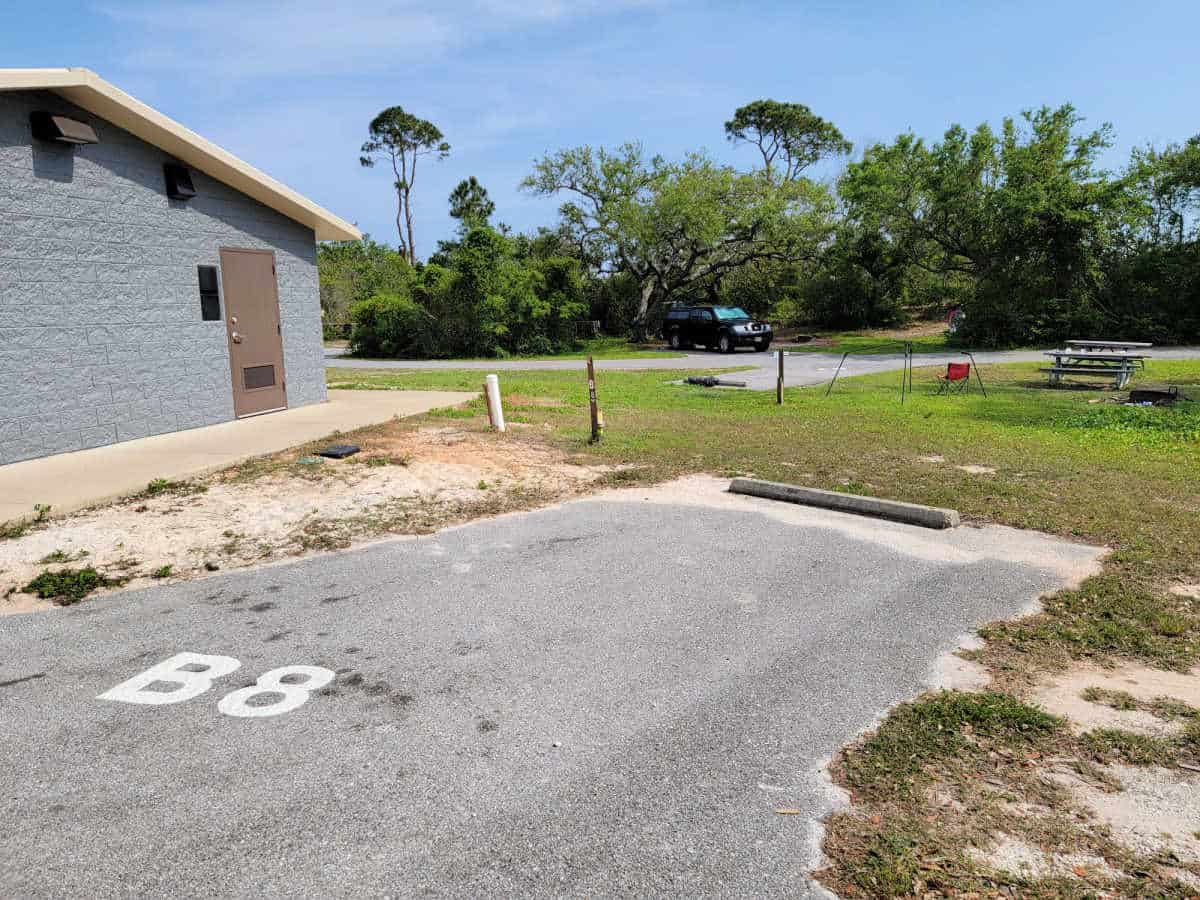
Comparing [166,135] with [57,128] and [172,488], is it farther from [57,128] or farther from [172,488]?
[172,488]

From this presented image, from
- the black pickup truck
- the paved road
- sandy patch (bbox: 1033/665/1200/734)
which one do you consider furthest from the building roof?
the black pickup truck

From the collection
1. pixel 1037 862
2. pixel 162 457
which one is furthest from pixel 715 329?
pixel 1037 862

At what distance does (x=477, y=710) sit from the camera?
354cm

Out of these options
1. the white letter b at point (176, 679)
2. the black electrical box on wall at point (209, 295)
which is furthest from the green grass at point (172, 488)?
the white letter b at point (176, 679)

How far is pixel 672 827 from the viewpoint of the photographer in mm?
2734

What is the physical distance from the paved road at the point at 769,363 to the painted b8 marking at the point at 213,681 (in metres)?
15.1

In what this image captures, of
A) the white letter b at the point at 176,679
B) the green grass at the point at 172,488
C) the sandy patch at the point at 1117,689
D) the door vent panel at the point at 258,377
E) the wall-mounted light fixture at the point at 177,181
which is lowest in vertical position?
the sandy patch at the point at 1117,689

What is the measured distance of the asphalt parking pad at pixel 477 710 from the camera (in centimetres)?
260

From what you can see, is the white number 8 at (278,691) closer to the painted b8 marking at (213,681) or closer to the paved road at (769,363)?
the painted b8 marking at (213,681)

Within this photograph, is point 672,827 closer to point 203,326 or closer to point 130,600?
point 130,600

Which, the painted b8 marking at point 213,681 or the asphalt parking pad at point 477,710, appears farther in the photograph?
the painted b8 marking at point 213,681

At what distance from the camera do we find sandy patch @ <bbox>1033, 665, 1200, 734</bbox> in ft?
11.1

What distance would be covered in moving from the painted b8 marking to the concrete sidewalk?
137 inches

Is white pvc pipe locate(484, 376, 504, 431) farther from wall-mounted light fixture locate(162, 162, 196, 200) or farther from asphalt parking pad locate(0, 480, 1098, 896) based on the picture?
asphalt parking pad locate(0, 480, 1098, 896)
